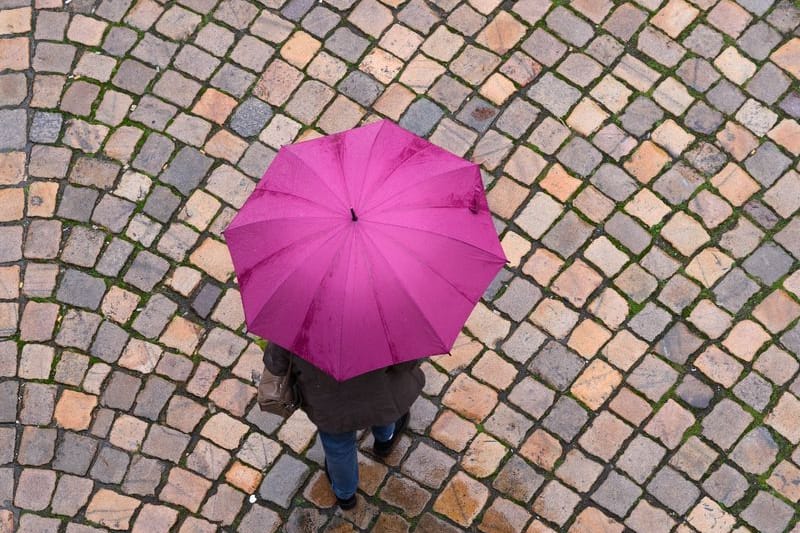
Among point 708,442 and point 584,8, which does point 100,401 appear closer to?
point 708,442

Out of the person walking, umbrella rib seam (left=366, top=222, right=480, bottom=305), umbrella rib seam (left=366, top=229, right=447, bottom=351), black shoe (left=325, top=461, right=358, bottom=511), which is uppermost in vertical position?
umbrella rib seam (left=366, top=222, right=480, bottom=305)

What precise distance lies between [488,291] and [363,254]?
81.6 inches

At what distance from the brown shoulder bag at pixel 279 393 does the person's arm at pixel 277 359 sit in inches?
1.1

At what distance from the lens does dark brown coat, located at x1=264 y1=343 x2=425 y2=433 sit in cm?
390

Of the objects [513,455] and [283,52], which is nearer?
[513,455]

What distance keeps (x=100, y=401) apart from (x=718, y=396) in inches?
133

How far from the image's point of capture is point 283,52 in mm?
6051

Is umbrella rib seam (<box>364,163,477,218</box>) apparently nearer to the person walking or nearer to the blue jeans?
the person walking

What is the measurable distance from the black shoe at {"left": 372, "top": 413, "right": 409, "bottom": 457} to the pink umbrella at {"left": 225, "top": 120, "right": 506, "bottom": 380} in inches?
58.1

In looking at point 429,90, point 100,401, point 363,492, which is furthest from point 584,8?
point 100,401

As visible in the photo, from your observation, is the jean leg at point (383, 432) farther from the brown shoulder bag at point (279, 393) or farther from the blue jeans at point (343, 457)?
the brown shoulder bag at point (279, 393)

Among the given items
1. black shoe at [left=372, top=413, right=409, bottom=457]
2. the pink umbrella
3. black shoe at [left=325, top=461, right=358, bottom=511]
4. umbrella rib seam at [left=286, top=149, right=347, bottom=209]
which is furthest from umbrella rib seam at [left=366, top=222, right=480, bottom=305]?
black shoe at [left=325, top=461, right=358, bottom=511]

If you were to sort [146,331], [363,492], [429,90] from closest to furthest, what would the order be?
[363,492] < [146,331] < [429,90]

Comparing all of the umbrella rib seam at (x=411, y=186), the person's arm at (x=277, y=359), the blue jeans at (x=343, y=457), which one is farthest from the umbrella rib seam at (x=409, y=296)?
the blue jeans at (x=343, y=457)
